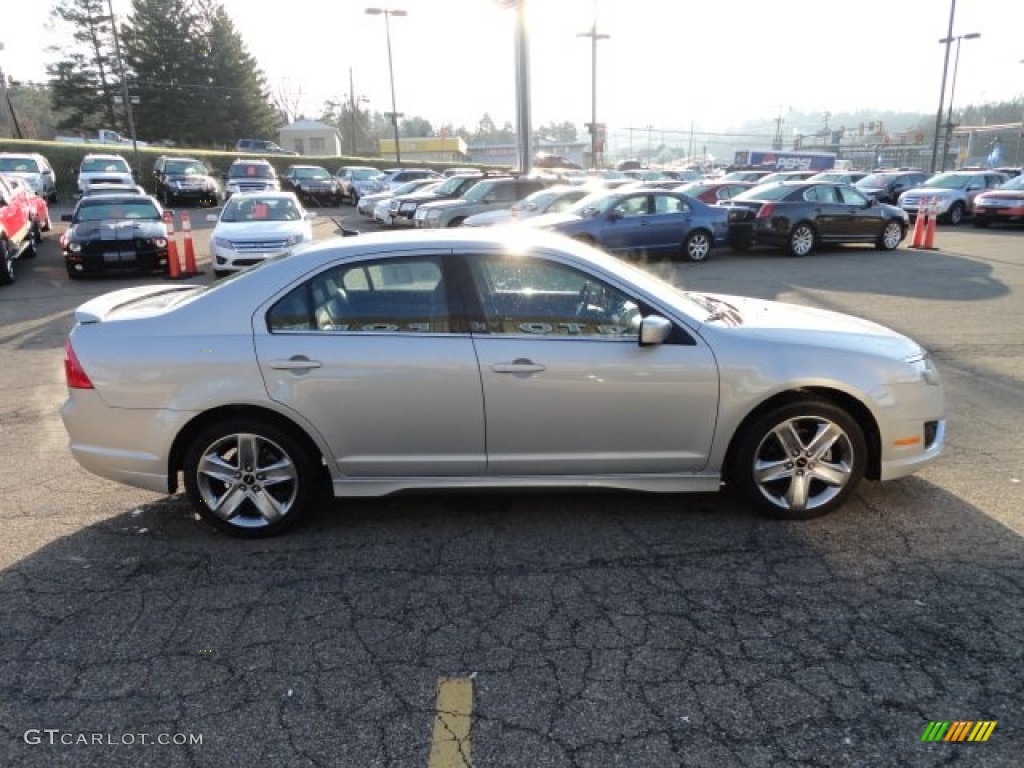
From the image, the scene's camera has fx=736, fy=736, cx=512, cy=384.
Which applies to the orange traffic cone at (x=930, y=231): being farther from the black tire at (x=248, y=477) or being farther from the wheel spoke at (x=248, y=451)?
the wheel spoke at (x=248, y=451)

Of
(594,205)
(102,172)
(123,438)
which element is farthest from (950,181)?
(102,172)

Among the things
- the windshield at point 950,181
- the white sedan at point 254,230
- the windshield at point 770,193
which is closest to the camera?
the white sedan at point 254,230

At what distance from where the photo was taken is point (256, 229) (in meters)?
12.5

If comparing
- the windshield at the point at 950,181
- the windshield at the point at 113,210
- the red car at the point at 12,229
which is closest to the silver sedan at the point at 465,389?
the red car at the point at 12,229

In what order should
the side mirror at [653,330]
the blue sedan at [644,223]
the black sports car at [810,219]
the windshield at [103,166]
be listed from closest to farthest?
1. the side mirror at [653,330]
2. the blue sedan at [644,223]
3. the black sports car at [810,219]
4. the windshield at [103,166]

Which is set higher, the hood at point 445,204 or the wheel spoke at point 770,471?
the hood at point 445,204

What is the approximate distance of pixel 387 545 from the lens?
382cm

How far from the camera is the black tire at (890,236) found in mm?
16344

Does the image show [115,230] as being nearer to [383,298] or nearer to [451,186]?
[451,186]

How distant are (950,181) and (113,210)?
2374 cm

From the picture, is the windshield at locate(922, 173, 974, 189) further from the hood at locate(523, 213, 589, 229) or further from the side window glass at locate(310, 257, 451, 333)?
the side window glass at locate(310, 257, 451, 333)

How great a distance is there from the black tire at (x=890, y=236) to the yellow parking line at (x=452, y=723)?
16587mm

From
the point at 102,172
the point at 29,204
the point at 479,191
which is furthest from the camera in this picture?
the point at 102,172

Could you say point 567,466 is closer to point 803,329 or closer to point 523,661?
point 523,661
